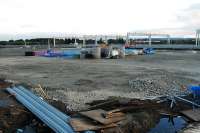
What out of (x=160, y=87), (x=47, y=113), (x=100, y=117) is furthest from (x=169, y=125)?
(x=160, y=87)

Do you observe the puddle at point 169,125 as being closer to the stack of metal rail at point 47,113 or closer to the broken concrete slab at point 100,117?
the broken concrete slab at point 100,117

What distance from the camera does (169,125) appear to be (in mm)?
8641

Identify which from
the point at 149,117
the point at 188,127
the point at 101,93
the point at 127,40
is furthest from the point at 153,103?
the point at 127,40

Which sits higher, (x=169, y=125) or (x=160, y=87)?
(x=160, y=87)

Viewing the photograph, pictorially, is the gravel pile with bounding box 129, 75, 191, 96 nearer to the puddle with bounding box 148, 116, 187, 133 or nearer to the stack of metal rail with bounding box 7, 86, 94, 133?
the puddle with bounding box 148, 116, 187, 133

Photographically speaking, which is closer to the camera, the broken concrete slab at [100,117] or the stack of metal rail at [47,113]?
the stack of metal rail at [47,113]

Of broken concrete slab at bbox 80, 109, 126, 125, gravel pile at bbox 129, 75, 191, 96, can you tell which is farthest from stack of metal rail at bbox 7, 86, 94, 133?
gravel pile at bbox 129, 75, 191, 96

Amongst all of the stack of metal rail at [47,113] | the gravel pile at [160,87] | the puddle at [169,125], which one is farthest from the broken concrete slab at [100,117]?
the gravel pile at [160,87]

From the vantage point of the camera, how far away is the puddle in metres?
8.33

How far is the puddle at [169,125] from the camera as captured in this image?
833 cm

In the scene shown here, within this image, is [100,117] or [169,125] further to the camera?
[169,125]

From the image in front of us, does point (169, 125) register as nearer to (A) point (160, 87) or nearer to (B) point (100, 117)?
(B) point (100, 117)

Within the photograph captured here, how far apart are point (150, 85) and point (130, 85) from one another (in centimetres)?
87

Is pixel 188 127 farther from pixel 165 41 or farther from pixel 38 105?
pixel 165 41
